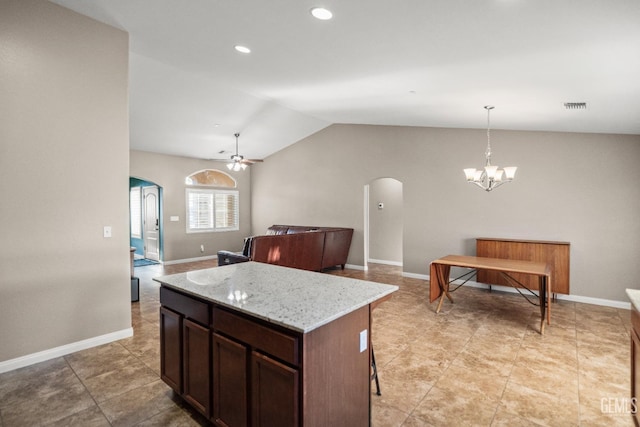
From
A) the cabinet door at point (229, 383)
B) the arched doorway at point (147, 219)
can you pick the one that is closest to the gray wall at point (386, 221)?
the arched doorway at point (147, 219)

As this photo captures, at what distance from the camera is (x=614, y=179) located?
4.51m

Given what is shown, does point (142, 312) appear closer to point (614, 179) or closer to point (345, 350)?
point (345, 350)

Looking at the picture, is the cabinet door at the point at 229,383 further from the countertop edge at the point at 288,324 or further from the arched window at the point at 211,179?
the arched window at the point at 211,179

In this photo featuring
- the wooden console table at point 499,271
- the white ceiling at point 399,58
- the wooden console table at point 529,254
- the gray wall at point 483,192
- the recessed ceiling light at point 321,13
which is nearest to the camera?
the white ceiling at point 399,58

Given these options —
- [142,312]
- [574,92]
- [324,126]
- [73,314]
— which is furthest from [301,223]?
[574,92]

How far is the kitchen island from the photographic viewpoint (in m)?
1.50

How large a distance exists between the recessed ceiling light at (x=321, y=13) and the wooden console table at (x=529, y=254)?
423cm

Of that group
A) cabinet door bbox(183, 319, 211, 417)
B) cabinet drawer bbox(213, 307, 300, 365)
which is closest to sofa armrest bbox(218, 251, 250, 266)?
cabinet door bbox(183, 319, 211, 417)

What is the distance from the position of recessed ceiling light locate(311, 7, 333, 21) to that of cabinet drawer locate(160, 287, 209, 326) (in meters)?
2.14

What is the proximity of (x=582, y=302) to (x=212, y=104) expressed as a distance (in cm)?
642

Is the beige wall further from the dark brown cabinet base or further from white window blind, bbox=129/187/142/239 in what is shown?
white window blind, bbox=129/187/142/239

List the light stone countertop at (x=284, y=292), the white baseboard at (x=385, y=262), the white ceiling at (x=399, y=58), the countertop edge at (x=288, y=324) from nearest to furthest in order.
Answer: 1. the countertop edge at (x=288, y=324)
2. the light stone countertop at (x=284, y=292)
3. the white ceiling at (x=399, y=58)
4. the white baseboard at (x=385, y=262)

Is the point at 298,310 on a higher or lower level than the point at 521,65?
lower

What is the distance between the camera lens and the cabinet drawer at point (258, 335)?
1477mm
